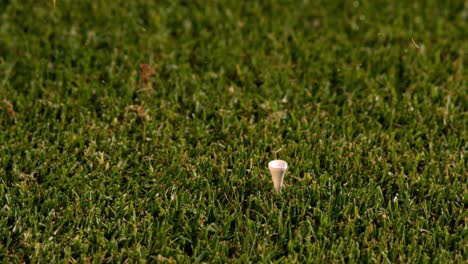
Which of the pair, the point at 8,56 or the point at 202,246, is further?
the point at 8,56

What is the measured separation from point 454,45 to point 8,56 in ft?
10.3

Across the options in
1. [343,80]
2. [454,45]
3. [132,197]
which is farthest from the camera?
[454,45]

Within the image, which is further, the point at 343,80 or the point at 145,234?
the point at 343,80

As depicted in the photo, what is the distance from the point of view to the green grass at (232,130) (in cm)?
347

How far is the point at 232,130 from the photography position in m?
4.30

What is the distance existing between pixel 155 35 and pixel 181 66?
0.48m

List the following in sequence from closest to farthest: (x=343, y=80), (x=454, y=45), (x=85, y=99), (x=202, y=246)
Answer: (x=202, y=246)
(x=85, y=99)
(x=343, y=80)
(x=454, y=45)

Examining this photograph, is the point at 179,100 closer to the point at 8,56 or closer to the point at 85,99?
the point at 85,99

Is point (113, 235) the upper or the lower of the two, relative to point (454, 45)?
lower

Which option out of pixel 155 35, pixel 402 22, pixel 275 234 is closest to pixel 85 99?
pixel 155 35

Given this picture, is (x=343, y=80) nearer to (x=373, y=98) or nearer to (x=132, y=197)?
(x=373, y=98)

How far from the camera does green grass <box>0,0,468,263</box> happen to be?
11.4 feet

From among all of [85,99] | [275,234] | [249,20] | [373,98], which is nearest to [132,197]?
[275,234]

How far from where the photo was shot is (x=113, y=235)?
11.3 ft
